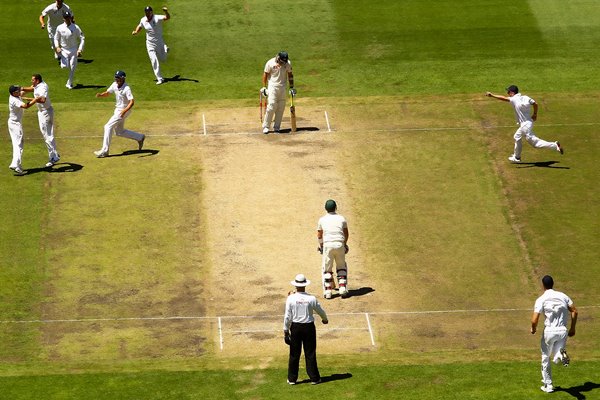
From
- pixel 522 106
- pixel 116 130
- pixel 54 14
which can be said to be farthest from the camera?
pixel 54 14

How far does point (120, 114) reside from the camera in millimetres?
39375

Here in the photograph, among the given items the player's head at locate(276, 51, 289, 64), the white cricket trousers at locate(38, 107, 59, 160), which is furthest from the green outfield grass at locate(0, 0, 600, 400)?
the player's head at locate(276, 51, 289, 64)

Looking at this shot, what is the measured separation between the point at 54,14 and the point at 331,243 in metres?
17.8

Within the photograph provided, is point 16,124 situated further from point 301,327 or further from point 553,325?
point 553,325

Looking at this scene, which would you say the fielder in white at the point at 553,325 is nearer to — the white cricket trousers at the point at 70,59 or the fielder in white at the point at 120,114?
the fielder in white at the point at 120,114

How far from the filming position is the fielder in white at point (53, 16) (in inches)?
1833

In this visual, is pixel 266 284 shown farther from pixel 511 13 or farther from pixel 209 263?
pixel 511 13

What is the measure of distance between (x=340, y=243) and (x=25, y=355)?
704 centimetres

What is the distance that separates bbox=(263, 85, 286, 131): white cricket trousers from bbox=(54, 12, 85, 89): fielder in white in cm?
687

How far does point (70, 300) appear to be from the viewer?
33281 mm

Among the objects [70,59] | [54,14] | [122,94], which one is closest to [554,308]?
[122,94]

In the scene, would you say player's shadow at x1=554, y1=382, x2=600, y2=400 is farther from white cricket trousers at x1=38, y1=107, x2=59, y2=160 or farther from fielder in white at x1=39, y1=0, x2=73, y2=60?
fielder in white at x1=39, y1=0, x2=73, y2=60

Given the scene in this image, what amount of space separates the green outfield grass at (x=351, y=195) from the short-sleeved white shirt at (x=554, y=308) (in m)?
1.36

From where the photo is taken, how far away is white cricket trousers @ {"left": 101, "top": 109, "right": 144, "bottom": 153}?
130 ft
